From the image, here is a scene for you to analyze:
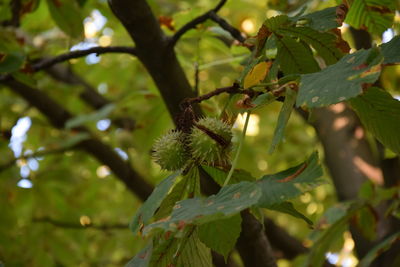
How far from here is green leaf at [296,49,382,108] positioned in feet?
2.64

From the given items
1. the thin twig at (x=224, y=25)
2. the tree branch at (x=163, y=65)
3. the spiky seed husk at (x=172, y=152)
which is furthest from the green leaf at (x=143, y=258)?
the thin twig at (x=224, y=25)

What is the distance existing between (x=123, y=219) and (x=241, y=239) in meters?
2.23

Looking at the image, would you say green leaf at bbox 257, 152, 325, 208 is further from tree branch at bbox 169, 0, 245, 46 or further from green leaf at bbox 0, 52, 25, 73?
green leaf at bbox 0, 52, 25, 73

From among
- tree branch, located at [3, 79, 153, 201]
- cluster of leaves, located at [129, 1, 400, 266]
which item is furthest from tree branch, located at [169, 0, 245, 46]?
tree branch, located at [3, 79, 153, 201]

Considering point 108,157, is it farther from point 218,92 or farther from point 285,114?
point 285,114

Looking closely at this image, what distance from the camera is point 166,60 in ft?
4.85

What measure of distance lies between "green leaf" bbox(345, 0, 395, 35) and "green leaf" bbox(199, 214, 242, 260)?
53cm

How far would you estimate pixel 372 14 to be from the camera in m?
1.18

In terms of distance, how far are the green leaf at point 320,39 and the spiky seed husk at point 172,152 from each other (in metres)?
0.33

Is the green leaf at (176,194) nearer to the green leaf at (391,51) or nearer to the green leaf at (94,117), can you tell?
the green leaf at (391,51)

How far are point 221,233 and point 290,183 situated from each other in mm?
253

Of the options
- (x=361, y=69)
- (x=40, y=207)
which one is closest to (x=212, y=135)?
(x=361, y=69)

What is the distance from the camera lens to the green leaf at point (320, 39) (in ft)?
3.76

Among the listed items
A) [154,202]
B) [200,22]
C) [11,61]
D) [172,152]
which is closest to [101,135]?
[11,61]
